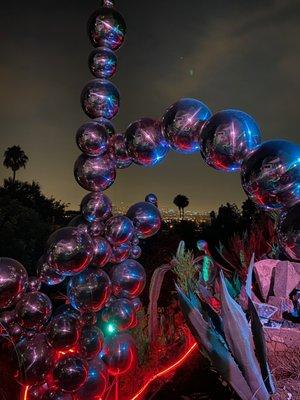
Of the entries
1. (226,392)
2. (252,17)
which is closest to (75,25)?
(252,17)

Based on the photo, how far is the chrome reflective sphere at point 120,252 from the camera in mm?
2936

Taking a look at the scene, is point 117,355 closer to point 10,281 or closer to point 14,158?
point 10,281

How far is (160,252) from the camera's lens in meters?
7.34

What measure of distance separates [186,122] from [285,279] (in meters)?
2.49

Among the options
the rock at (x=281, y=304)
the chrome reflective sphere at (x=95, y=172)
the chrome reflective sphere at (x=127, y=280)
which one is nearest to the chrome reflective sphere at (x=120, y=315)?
the chrome reflective sphere at (x=127, y=280)

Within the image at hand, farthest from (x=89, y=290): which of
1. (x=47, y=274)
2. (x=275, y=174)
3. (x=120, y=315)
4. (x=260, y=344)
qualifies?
(x=275, y=174)

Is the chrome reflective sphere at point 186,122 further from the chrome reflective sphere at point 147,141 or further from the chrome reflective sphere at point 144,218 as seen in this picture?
the chrome reflective sphere at point 144,218

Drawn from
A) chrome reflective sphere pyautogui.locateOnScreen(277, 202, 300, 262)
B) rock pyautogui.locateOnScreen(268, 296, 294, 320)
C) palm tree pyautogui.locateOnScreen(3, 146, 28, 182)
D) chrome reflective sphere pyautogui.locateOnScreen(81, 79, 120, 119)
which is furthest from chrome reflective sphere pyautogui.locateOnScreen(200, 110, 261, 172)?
palm tree pyautogui.locateOnScreen(3, 146, 28, 182)

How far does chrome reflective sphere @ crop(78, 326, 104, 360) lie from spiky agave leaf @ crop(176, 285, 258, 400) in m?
0.87

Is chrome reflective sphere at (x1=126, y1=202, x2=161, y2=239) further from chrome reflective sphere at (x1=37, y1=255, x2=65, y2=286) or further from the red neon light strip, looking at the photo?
the red neon light strip

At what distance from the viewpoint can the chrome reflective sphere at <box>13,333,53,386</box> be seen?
2.38 meters

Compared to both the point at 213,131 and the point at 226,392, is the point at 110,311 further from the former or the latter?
the point at 213,131

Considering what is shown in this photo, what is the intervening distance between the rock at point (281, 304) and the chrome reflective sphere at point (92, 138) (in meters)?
2.19

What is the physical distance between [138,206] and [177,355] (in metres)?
1.76
